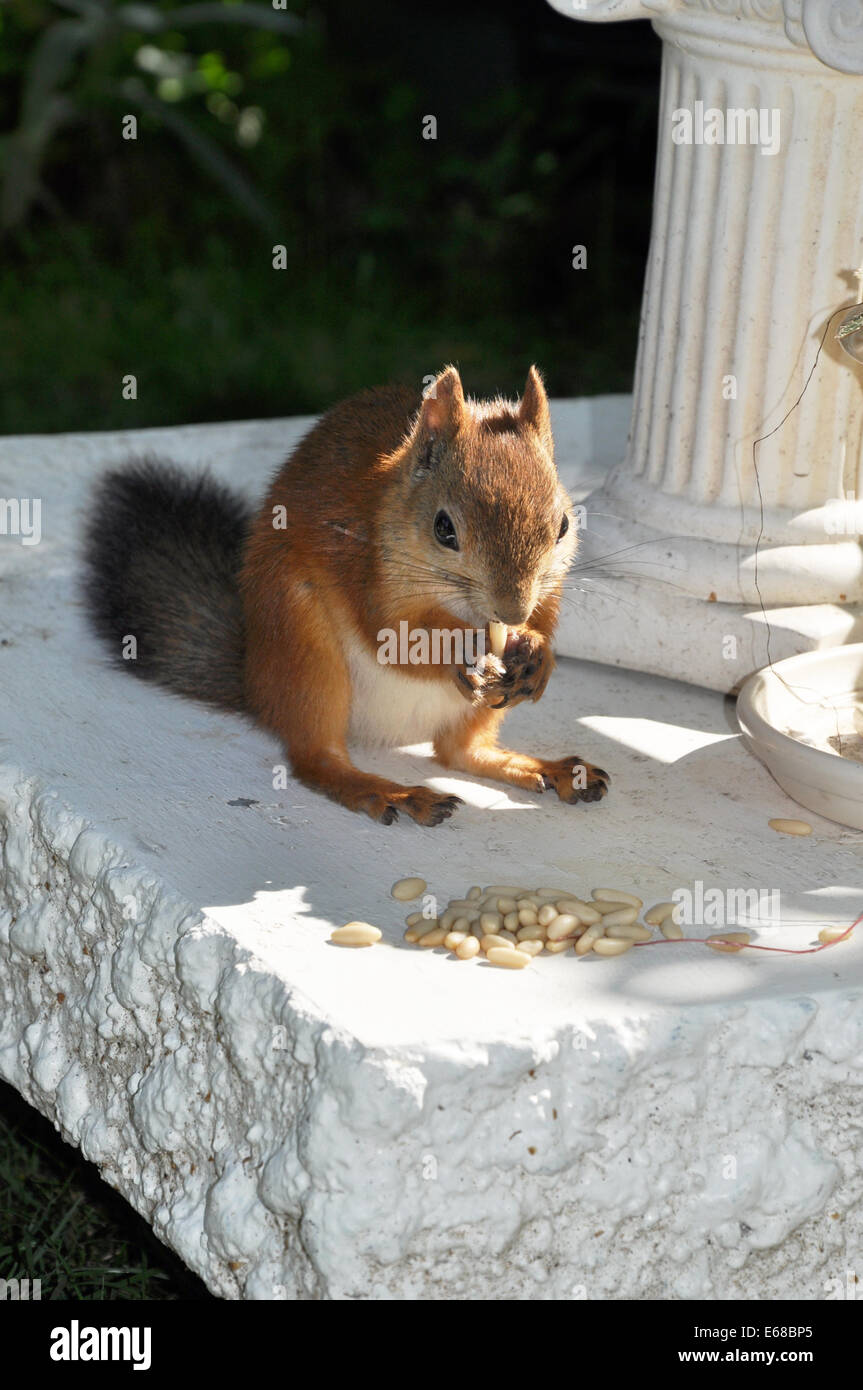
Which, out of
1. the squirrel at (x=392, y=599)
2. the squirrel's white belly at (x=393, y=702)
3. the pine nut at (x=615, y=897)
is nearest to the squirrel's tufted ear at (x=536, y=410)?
the squirrel at (x=392, y=599)

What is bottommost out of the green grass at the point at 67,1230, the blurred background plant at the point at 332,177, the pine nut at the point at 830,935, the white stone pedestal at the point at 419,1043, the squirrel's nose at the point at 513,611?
the green grass at the point at 67,1230

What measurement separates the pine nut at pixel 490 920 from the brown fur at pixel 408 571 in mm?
354

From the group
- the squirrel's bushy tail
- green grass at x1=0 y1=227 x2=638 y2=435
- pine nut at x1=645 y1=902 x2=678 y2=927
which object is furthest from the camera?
green grass at x1=0 y1=227 x2=638 y2=435

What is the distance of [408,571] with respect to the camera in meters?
2.36

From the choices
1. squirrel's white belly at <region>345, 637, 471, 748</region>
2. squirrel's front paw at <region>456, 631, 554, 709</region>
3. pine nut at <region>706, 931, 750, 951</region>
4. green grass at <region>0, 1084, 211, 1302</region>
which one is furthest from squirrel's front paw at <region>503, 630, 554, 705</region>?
green grass at <region>0, 1084, 211, 1302</region>

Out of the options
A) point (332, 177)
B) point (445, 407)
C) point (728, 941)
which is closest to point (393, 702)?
point (445, 407)

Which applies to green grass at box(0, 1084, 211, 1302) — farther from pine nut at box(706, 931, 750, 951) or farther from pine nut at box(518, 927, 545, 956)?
pine nut at box(706, 931, 750, 951)

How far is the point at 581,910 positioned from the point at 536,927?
7 cm

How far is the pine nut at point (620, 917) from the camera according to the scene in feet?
6.88

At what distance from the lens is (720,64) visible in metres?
2.72

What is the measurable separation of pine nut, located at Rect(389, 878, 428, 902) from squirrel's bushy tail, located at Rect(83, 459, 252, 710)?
659 mm

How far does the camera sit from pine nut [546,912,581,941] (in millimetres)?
2068

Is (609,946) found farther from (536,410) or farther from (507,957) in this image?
(536,410)

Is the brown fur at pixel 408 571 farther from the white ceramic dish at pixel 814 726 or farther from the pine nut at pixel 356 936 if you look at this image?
the pine nut at pixel 356 936
